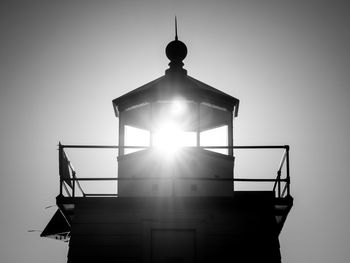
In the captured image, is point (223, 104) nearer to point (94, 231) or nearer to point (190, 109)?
point (190, 109)

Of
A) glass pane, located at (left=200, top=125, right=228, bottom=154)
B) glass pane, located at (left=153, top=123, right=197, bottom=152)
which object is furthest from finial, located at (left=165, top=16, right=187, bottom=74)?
glass pane, located at (left=200, top=125, right=228, bottom=154)

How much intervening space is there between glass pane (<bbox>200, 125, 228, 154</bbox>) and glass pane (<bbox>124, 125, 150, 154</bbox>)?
3.99ft

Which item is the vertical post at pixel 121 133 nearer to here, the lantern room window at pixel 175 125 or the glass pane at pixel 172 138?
the lantern room window at pixel 175 125

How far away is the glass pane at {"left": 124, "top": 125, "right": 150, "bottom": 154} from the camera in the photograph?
45.2 feet

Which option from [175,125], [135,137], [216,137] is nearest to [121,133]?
[135,137]

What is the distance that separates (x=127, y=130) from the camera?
1426 cm

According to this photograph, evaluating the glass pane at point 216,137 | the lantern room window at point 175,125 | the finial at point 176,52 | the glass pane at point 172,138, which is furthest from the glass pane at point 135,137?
the finial at point 176,52

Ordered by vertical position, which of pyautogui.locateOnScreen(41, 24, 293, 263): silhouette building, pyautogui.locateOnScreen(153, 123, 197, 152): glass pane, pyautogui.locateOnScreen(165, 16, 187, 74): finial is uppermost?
pyautogui.locateOnScreen(165, 16, 187, 74): finial

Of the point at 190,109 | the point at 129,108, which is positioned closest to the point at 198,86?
the point at 190,109

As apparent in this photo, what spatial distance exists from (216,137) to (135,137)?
183 cm

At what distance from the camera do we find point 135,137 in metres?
14.0

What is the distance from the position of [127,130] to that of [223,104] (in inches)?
88.4

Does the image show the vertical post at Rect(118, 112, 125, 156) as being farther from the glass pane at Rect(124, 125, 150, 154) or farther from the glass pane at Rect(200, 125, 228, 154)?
the glass pane at Rect(200, 125, 228, 154)

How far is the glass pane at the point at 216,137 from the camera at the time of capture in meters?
13.9
